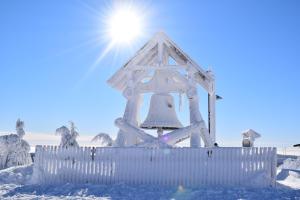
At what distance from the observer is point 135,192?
1343 cm

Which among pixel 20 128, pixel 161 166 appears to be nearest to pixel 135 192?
pixel 161 166

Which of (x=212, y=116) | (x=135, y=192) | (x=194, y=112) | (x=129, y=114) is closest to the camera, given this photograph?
(x=135, y=192)

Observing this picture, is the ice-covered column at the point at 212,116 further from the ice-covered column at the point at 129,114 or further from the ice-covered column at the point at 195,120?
the ice-covered column at the point at 129,114

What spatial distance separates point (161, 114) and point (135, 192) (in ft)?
21.0

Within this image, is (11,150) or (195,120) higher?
(195,120)

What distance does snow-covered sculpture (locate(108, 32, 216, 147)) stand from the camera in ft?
60.6

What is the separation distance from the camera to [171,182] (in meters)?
15.2

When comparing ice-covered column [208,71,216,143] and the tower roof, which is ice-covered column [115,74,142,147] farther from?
ice-covered column [208,71,216,143]

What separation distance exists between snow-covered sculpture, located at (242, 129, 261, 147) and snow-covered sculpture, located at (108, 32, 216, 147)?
6.54 feet

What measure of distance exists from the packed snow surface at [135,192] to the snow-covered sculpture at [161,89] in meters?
4.11

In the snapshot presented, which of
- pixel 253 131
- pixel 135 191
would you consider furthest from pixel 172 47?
pixel 135 191

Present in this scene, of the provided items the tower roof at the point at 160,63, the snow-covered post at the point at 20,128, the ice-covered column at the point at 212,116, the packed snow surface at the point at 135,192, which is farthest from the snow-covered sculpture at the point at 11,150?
the packed snow surface at the point at 135,192

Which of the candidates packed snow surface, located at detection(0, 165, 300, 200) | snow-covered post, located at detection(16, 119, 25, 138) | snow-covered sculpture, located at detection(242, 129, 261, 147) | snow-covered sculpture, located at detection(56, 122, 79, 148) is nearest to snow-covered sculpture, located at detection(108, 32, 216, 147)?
snow-covered sculpture, located at detection(242, 129, 261, 147)

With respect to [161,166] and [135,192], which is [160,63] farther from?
[135,192]
